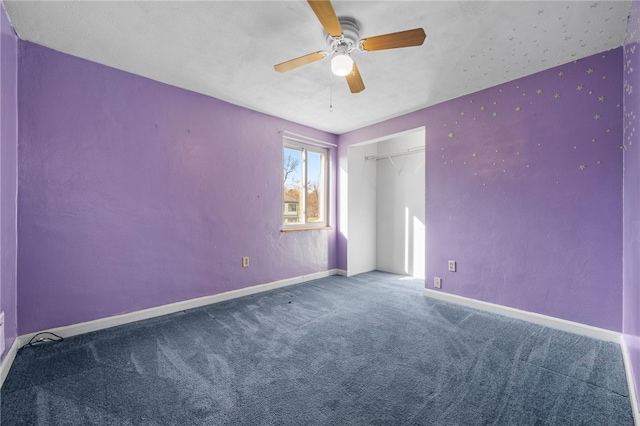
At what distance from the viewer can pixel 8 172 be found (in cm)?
193

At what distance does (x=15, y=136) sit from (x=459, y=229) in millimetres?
4148

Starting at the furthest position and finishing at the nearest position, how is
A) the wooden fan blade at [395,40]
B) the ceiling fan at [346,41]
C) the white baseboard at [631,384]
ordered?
the wooden fan blade at [395,40] → the ceiling fan at [346,41] → the white baseboard at [631,384]

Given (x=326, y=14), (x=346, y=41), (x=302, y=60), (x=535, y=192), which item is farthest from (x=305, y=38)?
(x=535, y=192)

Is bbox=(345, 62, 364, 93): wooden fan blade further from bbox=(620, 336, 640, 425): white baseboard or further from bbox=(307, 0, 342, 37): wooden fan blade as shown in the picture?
bbox=(620, 336, 640, 425): white baseboard

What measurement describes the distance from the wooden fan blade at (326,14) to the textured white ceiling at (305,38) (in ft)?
0.70

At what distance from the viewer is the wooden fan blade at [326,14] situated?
1460 mm

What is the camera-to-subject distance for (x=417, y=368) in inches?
74.7

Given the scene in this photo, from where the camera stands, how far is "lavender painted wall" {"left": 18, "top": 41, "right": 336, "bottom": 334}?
2.20 metres

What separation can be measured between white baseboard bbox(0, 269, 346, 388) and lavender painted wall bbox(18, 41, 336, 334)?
0.05m

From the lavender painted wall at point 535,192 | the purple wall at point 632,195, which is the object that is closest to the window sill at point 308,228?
the lavender painted wall at point 535,192

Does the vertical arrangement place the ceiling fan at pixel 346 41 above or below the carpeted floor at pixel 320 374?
above

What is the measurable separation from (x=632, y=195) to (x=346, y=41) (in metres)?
2.21

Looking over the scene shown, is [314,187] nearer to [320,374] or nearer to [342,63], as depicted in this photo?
[342,63]

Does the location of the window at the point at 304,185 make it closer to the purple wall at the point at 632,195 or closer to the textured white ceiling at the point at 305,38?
the textured white ceiling at the point at 305,38
